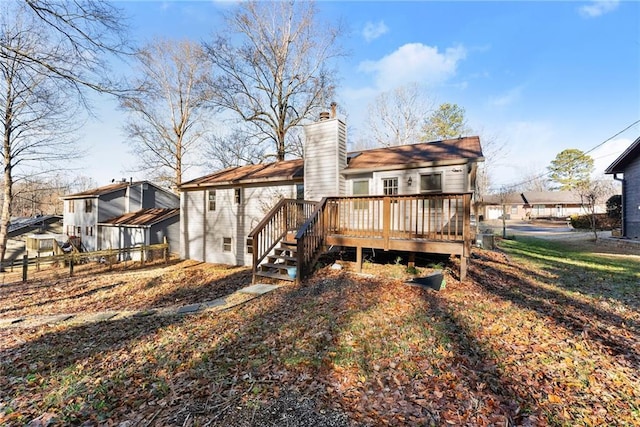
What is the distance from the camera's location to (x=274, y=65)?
1925 centimetres

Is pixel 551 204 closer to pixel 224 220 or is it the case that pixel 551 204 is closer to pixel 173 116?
pixel 224 220

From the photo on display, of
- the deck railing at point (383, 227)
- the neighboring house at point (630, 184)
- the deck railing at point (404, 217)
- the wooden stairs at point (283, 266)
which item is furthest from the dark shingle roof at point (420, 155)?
the neighboring house at point (630, 184)

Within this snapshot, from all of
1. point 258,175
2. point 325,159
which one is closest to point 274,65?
point 258,175

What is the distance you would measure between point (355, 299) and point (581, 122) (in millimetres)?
22230

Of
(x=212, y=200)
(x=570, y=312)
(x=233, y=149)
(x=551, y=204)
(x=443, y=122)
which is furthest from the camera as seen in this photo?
(x=551, y=204)

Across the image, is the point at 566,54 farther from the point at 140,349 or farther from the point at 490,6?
the point at 140,349

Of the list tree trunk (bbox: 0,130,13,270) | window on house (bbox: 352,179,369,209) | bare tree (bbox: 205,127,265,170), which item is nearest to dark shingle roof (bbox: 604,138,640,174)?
window on house (bbox: 352,179,369,209)

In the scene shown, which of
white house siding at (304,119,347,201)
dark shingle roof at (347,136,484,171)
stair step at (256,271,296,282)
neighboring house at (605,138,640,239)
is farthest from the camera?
neighboring house at (605,138,640,239)

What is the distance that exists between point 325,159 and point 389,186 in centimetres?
250

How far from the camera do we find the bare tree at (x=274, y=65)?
18609 millimetres

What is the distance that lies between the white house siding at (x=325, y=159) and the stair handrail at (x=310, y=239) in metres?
2.36

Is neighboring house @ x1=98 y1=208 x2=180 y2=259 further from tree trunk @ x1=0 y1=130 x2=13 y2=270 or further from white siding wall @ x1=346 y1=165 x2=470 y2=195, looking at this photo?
white siding wall @ x1=346 y1=165 x2=470 y2=195

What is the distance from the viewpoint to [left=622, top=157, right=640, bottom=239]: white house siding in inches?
528

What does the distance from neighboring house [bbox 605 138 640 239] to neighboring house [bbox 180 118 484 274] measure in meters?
8.62
